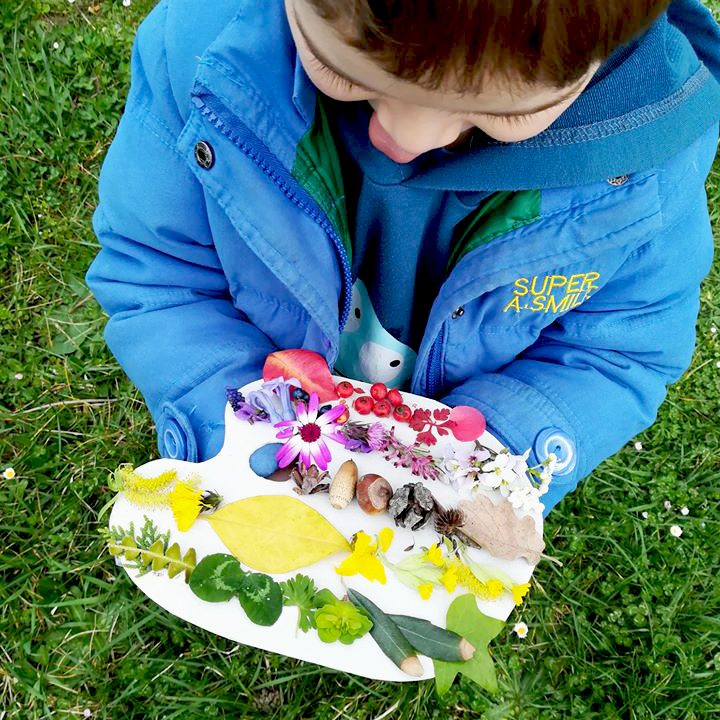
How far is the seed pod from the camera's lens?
102 centimetres

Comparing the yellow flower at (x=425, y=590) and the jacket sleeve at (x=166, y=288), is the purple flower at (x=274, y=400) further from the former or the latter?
the yellow flower at (x=425, y=590)

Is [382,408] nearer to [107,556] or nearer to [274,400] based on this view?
[274,400]

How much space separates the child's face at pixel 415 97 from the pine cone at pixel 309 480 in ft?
1.52

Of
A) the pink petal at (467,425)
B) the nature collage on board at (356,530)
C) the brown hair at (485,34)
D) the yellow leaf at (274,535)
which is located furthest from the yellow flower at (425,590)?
the brown hair at (485,34)

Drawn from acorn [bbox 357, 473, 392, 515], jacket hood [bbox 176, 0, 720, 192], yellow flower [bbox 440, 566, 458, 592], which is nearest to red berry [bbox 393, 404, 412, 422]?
acorn [bbox 357, 473, 392, 515]

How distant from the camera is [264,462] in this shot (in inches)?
41.1

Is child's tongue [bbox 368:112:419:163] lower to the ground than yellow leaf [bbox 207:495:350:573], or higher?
higher

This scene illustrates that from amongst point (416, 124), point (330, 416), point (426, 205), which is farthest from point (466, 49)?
point (330, 416)

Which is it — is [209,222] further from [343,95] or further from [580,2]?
[580,2]

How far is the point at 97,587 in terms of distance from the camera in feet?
5.45

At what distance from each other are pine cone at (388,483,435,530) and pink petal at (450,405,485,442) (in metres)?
0.12

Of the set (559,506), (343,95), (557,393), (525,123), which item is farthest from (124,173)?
(559,506)

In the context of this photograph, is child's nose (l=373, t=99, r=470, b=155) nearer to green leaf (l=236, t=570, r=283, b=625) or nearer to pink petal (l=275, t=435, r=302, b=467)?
pink petal (l=275, t=435, r=302, b=467)

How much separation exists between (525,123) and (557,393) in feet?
1.95
